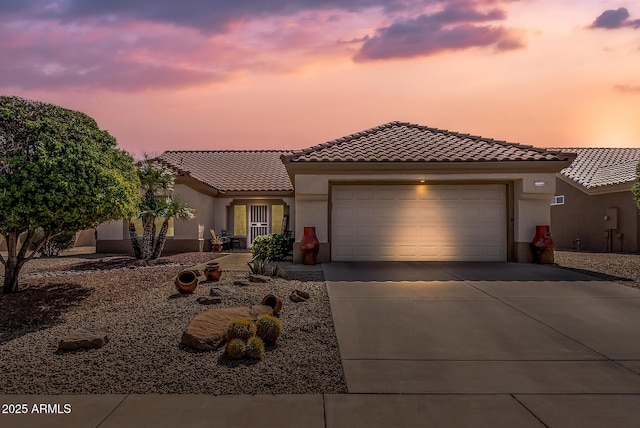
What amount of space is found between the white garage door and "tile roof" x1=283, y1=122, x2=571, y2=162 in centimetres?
110

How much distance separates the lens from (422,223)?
1371cm

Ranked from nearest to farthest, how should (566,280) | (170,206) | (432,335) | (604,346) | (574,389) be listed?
1. (574,389)
2. (604,346)
3. (432,335)
4. (566,280)
5. (170,206)

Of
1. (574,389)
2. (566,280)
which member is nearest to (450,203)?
(566,280)

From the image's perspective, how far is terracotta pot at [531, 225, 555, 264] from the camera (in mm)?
12938

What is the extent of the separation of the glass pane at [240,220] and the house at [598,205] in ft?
54.8

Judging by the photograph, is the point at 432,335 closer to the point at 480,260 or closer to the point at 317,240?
the point at 317,240

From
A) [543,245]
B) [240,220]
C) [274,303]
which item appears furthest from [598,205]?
[274,303]

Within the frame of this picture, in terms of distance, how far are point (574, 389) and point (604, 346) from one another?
70.3 inches

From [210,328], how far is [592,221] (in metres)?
23.2

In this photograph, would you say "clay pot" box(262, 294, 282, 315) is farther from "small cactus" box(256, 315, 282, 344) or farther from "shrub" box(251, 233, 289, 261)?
"shrub" box(251, 233, 289, 261)

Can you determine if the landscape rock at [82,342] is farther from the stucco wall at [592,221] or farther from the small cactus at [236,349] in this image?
the stucco wall at [592,221]

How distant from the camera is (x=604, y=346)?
18.2 ft

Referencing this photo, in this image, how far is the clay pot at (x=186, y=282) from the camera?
7.99 meters

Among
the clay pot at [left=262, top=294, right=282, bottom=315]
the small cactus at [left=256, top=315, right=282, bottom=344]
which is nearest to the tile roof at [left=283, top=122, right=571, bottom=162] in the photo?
the clay pot at [left=262, top=294, right=282, bottom=315]
